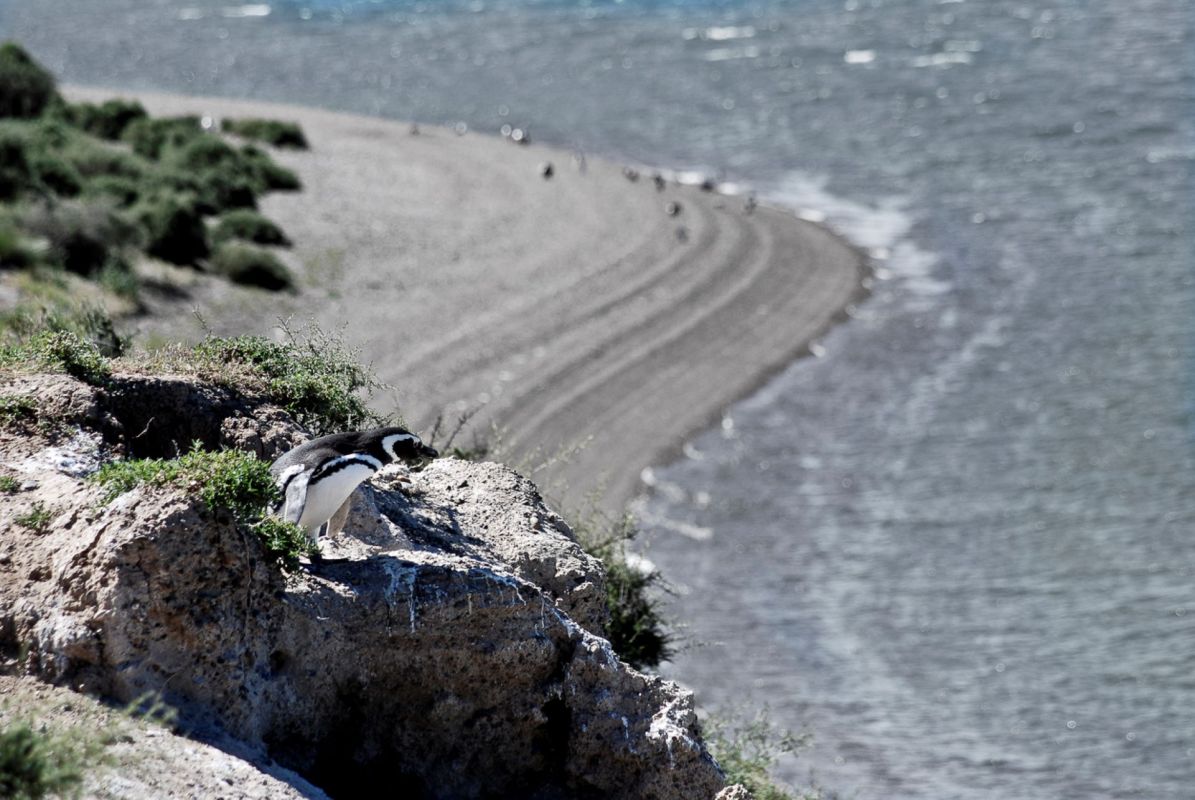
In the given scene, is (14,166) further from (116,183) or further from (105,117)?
(105,117)

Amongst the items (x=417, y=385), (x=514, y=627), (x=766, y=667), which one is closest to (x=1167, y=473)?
(x=766, y=667)

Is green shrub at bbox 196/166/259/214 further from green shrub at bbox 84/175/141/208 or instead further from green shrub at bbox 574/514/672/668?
green shrub at bbox 574/514/672/668

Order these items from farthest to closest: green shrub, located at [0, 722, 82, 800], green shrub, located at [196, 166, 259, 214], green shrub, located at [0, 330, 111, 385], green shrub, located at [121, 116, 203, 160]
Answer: green shrub, located at [121, 116, 203, 160], green shrub, located at [196, 166, 259, 214], green shrub, located at [0, 330, 111, 385], green shrub, located at [0, 722, 82, 800]

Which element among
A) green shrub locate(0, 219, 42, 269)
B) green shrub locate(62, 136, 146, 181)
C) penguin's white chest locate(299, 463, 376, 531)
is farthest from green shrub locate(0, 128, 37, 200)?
penguin's white chest locate(299, 463, 376, 531)

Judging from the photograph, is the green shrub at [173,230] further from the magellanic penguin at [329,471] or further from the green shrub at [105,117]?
the magellanic penguin at [329,471]

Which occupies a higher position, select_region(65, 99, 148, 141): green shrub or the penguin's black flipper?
the penguin's black flipper

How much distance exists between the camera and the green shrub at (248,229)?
131 ft

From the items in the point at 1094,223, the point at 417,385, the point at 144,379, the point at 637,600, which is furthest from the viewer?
the point at 1094,223

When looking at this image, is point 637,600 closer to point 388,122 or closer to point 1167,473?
point 1167,473

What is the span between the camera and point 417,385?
111 ft

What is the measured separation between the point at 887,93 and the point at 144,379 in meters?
55.2

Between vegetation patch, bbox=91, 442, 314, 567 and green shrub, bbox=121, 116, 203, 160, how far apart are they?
41504mm

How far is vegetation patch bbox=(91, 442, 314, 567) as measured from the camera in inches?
325

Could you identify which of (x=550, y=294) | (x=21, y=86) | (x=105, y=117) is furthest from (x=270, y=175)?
(x=550, y=294)
